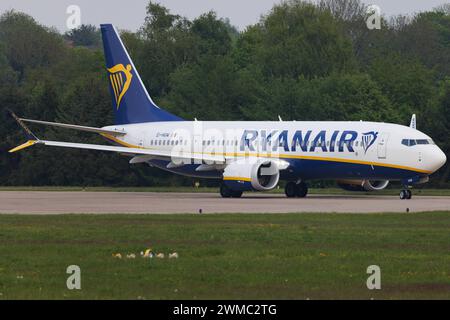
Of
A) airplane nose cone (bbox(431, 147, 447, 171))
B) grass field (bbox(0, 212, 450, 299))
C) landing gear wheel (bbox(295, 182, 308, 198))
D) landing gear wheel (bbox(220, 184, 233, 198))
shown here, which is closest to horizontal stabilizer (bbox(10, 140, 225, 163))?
landing gear wheel (bbox(220, 184, 233, 198))

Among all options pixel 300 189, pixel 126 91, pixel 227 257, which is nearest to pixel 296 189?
pixel 300 189

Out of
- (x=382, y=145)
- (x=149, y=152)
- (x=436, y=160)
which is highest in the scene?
(x=149, y=152)

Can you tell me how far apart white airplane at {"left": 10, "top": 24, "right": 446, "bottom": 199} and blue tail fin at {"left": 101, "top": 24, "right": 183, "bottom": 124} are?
0.05 m

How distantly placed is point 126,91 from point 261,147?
11003 mm

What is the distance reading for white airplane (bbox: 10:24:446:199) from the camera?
5322 centimetres

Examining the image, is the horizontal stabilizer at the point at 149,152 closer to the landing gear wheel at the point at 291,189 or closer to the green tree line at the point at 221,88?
the landing gear wheel at the point at 291,189

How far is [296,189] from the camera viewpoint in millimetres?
57969

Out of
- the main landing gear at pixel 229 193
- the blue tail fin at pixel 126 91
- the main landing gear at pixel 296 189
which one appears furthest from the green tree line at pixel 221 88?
the main landing gear at pixel 229 193

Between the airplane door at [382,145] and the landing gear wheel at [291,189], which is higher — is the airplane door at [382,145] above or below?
above

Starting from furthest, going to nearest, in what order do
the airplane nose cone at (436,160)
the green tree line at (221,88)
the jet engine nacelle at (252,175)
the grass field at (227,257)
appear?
the green tree line at (221,88), the jet engine nacelle at (252,175), the airplane nose cone at (436,160), the grass field at (227,257)

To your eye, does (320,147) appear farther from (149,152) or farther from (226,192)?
(149,152)

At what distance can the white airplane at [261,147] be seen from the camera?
53219 mm

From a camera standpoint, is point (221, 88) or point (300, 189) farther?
point (221, 88)

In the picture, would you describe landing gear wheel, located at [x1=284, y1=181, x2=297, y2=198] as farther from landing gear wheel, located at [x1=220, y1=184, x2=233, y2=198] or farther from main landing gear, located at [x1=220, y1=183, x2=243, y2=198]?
landing gear wheel, located at [x1=220, y1=184, x2=233, y2=198]
